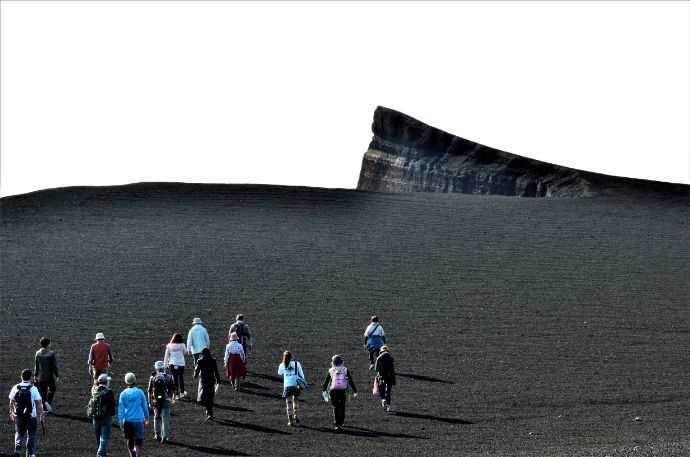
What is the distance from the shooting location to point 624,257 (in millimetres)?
35531

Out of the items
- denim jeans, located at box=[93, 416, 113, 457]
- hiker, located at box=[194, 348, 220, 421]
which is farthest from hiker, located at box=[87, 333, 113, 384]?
denim jeans, located at box=[93, 416, 113, 457]

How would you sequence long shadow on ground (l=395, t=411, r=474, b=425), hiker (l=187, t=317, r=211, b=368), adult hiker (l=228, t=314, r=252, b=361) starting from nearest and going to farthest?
long shadow on ground (l=395, t=411, r=474, b=425)
hiker (l=187, t=317, r=211, b=368)
adult hiker (l=228, t=314, r=252, b=361)

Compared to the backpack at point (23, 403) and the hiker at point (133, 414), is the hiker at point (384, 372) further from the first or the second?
the backpack at point (23, 403)

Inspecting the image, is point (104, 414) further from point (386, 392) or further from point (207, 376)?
point (386, 392)

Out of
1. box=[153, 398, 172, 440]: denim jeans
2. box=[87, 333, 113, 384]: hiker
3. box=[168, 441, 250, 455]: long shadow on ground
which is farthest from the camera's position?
box=[87, 333, 113, 384]: hiker

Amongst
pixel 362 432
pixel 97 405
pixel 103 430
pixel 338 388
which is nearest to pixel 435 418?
pixel 362 432

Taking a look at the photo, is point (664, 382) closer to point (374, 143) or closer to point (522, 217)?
point (522, 217)

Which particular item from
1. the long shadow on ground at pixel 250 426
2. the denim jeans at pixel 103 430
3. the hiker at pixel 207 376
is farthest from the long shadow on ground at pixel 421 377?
the denim jeans at pixel 103 430

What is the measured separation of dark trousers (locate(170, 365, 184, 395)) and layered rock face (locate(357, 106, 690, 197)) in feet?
87.6

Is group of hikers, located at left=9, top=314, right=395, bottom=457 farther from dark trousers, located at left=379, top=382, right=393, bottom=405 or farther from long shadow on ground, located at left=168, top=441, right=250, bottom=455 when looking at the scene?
long shadow on ground, located at left=168, top=441, right=250, bottom=455

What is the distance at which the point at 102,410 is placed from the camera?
18.9m

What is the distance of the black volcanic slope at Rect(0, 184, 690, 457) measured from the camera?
21.3 meters

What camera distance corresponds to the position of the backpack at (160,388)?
66.4ft

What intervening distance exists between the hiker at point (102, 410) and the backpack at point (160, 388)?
51.5 inches
